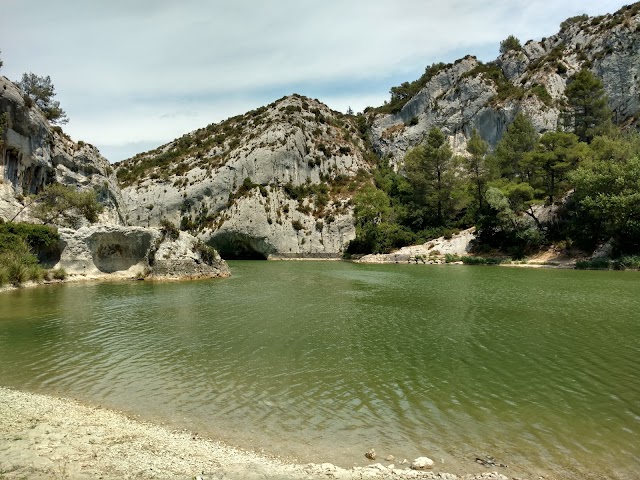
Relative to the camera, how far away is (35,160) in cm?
4050

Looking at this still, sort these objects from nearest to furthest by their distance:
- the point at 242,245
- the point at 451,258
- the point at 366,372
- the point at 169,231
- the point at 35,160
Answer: the point at 366,372
the point at 169,231
the point at 35,160
the point at 451,258
the point at 242,245

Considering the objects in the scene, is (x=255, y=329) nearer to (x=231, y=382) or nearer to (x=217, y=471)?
(x=231, y=382)

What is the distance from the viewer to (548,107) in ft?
241

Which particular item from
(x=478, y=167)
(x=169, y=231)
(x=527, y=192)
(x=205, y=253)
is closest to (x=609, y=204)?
(x=527, y=192)

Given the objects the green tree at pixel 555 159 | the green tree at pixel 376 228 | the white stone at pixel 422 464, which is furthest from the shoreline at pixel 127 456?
the green tree at pixel 376 228

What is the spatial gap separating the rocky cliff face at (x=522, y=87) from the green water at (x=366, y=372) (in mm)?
63421

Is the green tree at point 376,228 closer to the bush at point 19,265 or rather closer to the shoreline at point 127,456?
the bush at point 19,265

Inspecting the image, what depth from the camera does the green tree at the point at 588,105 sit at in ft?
205

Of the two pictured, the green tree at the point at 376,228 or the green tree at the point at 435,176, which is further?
the green tree at the point at 435,176

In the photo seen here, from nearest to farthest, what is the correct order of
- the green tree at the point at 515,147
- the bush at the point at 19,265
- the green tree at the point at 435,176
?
the bush at the point at 19,265 < the green tree at the point at 515,147 < the green tree at the point at 435,176

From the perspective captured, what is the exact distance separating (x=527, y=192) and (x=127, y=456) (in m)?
54.7

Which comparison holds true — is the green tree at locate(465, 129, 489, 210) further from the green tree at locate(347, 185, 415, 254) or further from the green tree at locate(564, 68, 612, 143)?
the green tree at locate(564, 68, 612, 143)

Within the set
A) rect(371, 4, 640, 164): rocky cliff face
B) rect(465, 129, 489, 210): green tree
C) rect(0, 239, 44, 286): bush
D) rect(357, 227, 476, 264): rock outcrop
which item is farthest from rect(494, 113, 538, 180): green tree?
rect(0, 239, 44, 286): bush

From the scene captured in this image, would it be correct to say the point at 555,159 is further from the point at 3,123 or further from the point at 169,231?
the point at 3,123
